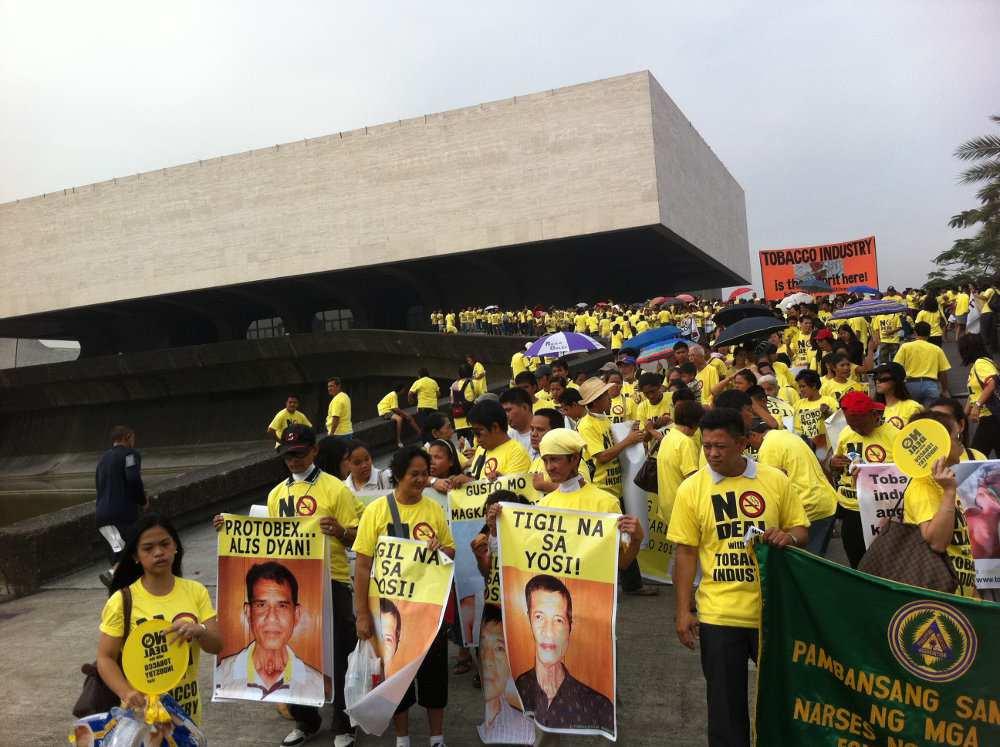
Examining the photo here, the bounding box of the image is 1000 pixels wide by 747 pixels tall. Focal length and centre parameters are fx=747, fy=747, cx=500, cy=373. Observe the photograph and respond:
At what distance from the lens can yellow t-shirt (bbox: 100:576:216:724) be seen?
3326mm

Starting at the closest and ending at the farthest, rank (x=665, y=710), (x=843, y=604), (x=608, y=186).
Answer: (x=843, y=604) → (x=665, y=710) → (x=608, y=186)

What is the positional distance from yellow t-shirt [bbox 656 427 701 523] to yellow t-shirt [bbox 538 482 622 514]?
6.02 ft

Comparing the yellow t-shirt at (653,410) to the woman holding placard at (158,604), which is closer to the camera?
the woman holding placard at (158,604)

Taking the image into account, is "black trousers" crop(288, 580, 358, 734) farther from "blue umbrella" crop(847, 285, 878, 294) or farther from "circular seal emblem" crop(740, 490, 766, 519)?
"blue umbrella" crop(847, 285, 878, 294)

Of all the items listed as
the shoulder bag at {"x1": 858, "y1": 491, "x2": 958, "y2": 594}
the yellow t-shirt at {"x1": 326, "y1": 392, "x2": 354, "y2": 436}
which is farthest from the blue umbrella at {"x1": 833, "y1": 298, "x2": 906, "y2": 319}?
the shoulder bag at {"x1": 858, "y1": 491, "x2": 958, "y2": 594}

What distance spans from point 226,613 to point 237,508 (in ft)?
24.4

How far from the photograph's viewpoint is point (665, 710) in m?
4.38

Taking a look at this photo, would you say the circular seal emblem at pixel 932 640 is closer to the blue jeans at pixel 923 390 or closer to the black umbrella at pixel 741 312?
the blue jeans at pixel 923 390

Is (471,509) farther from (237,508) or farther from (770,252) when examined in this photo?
(770,252)

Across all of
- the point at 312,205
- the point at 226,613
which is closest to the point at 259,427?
the point at 312,205

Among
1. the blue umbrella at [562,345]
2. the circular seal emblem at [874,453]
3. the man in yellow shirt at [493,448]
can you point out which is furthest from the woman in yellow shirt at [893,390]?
the blue umbrella at [562,345]

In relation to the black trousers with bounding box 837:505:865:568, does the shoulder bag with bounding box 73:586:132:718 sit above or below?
below

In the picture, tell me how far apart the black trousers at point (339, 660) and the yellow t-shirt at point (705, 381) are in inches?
238

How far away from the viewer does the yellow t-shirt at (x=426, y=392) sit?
1330 cm
